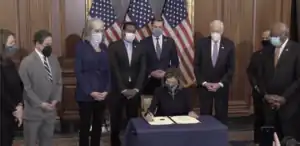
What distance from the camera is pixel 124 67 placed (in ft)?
21.5

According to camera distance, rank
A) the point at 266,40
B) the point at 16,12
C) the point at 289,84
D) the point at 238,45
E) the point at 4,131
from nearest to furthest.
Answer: the point at 4,131
the point at 289,84
the point at 266,40
the point at 16,12
the point at 238,45

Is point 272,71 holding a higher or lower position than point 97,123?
higher

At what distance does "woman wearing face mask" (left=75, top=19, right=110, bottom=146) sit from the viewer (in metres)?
6.24

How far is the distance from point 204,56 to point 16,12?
2908 mm

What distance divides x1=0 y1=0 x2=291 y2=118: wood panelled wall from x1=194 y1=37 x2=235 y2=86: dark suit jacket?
1485mm

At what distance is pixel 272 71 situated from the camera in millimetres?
6281

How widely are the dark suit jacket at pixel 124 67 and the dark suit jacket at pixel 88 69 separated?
22cm

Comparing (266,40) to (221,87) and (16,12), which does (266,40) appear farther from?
(16,12)

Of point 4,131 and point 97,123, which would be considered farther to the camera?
point 97,123

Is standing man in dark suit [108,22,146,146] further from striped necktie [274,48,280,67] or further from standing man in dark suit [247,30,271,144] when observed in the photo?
striped necktie [274,48,280,67]

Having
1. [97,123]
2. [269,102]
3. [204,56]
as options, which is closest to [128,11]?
[204,56]

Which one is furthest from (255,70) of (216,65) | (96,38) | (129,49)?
(96,38)

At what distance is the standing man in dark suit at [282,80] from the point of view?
6.19 m

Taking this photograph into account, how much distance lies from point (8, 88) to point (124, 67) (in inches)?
68.0
